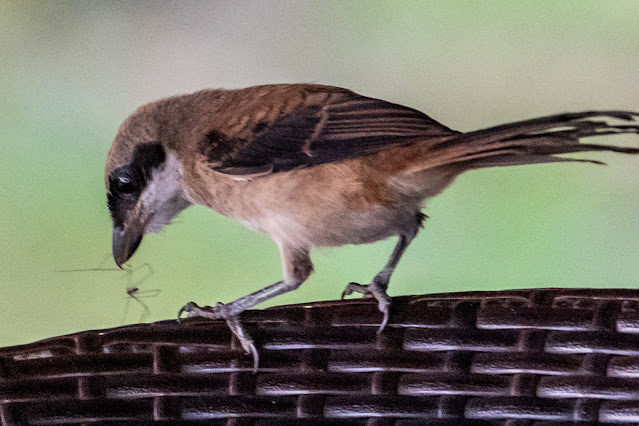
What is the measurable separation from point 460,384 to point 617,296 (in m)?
0.21

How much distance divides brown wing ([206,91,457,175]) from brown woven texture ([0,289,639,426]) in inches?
7.4

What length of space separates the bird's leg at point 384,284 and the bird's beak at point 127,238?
0.96 ft

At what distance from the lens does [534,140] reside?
680 millimetres

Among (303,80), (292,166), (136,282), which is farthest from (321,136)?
(136,282)

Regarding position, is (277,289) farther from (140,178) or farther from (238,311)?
(140,178)

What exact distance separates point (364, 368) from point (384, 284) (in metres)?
0.18

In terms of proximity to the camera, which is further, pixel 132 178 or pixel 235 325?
pixel 132 178

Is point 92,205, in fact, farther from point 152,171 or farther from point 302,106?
point 302,106

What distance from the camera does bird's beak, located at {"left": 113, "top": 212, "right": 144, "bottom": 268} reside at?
0.87 metres

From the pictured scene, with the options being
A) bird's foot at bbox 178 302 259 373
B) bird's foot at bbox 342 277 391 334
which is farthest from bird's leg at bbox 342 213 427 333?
bird's foot at bbox 178 302 259 373

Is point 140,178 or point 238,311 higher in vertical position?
point 140,178

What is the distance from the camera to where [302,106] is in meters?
0.83

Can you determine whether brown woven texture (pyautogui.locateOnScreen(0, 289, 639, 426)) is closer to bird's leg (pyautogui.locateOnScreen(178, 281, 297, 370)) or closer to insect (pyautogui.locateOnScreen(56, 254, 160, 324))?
bird's leg (pyautogui.locateOnScreen(178, 281, 297, 370))

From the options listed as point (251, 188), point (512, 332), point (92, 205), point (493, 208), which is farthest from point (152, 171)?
point (493, 208)
